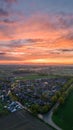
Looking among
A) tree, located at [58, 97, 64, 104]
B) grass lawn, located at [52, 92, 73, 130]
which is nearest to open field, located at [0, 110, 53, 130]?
grass lawn, located at [52, 92, 73, 130]

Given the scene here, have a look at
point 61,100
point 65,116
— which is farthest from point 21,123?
point 61,100

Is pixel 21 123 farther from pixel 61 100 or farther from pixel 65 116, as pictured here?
pixel 61 100

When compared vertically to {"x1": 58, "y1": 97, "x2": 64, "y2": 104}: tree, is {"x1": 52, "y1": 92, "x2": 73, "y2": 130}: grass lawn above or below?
below

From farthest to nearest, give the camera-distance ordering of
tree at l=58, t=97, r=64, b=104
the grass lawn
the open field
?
tree at l=58, t=97, r=64, b=104 < the grass lawn < the open field

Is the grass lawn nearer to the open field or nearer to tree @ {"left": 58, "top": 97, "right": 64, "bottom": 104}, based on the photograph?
tree @ {"left": 58, "top": 97, "right": 64, "bottom": 104}

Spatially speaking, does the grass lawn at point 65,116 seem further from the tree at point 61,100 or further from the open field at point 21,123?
the open field at point 21,123

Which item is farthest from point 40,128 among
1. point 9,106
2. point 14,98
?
point 14,98
